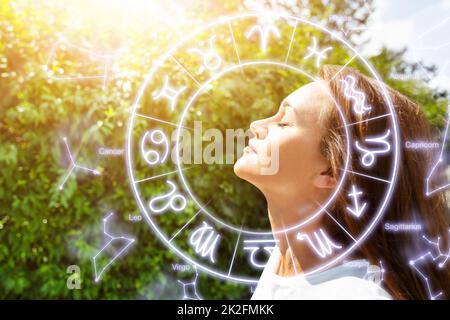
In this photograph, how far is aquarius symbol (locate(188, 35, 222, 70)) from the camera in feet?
6.12

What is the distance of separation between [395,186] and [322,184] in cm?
19

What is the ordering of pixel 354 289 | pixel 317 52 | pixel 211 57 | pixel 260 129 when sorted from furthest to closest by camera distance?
1. pixel 211 57
2. pixel 317 52
3. pixel 260 129
4. pixel 354 289

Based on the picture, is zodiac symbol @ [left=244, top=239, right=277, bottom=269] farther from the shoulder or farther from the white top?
the shoulder

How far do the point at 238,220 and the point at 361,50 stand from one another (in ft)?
2.31

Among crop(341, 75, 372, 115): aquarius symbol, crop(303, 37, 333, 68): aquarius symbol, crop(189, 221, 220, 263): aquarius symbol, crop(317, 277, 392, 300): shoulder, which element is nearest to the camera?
crop(317, 277, 392, 300): shoulder

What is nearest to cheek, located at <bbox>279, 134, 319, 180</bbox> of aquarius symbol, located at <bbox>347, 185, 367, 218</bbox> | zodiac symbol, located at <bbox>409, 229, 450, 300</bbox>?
aquarius symbol, located at <bbox>347, 185, 367, 218</bbox>

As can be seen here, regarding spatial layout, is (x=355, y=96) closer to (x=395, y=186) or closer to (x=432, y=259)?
(x=395, y=186)

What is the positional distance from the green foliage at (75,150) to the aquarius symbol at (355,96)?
0.51m

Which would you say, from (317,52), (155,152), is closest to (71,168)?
(155,152)

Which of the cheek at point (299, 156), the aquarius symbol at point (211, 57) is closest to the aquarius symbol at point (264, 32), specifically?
the aquarius symbol at point (211, 57)

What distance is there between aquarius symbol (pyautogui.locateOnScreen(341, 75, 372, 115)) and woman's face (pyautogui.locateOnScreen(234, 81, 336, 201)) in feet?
0.15

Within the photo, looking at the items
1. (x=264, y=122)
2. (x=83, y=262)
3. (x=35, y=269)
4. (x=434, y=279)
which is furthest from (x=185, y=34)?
(x=434, y=279)

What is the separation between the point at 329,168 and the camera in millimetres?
1390
